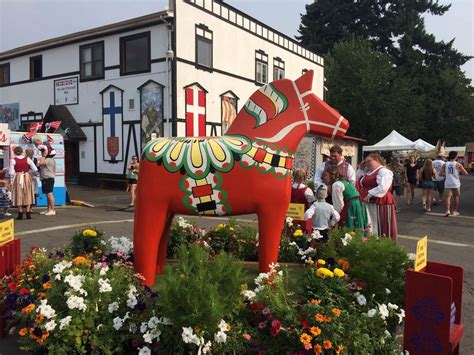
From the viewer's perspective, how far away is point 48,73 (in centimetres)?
1983

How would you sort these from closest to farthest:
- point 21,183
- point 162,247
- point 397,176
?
1. point 162,247
2. point 21,183
3. point 397,176

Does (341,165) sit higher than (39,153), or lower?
lower

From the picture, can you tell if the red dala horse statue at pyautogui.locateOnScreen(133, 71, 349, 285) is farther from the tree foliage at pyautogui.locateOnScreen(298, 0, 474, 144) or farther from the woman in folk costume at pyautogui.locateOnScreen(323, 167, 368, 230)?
the tree foliage at pyautogui.locateOnScreen(298, 0, 474, 144)

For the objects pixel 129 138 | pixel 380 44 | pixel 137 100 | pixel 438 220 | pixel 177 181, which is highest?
pixel 380 44

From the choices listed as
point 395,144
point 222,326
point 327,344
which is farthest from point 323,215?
point 395,144

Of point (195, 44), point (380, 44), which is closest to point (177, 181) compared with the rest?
point (195, 44)

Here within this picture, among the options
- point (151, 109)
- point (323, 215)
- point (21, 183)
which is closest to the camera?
point (323, 215)

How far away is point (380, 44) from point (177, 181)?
41.7 m

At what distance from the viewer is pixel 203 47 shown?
17.0 m

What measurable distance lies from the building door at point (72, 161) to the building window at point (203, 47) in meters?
7.05

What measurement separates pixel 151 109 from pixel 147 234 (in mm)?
13113

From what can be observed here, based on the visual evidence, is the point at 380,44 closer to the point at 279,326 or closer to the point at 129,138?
the point at 129,138

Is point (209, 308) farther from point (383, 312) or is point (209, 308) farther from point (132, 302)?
point (383, 312)

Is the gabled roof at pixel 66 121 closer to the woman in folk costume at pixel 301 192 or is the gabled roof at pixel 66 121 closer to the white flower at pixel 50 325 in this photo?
the woman in folk costume at pixel 301 192
